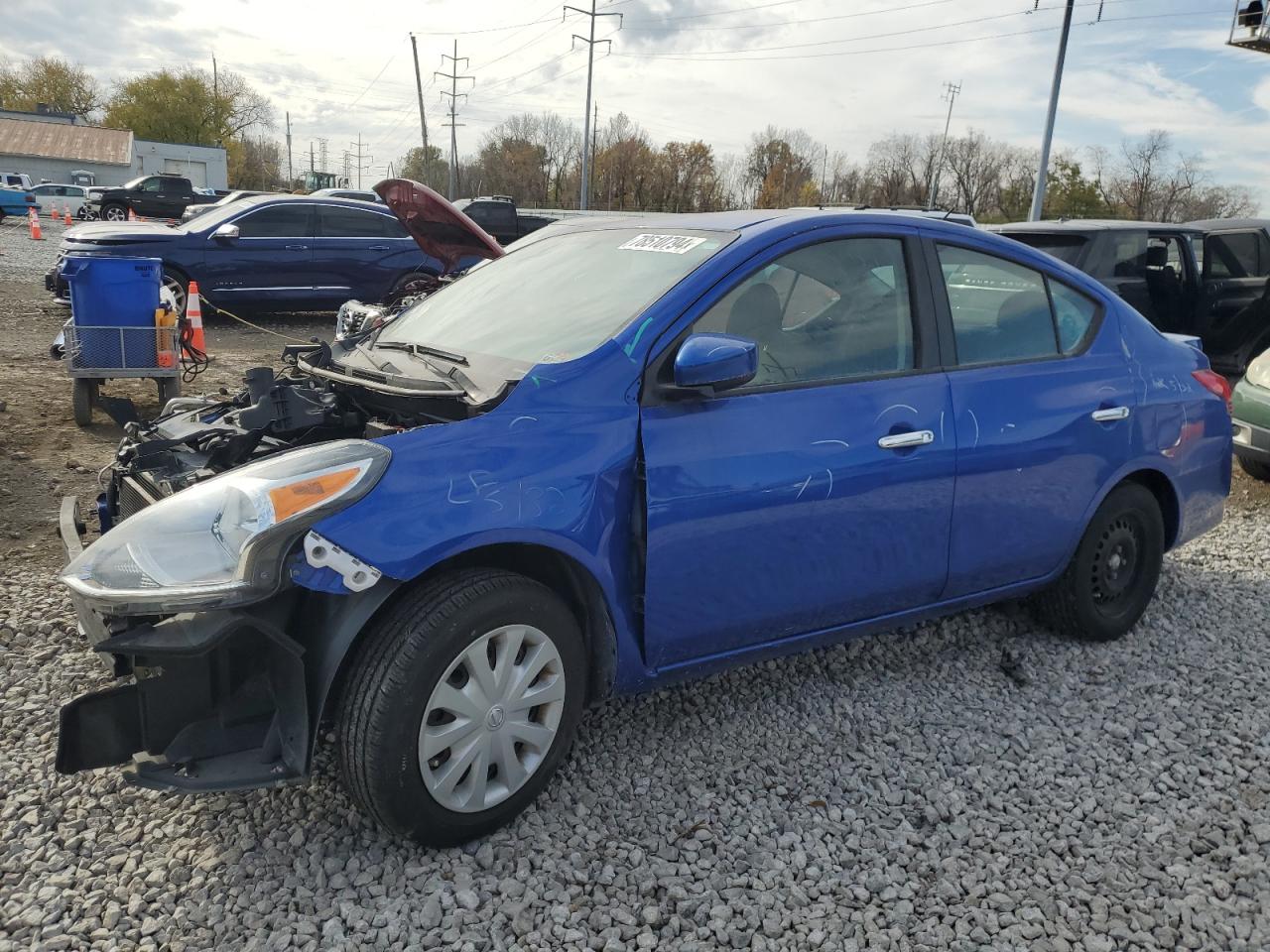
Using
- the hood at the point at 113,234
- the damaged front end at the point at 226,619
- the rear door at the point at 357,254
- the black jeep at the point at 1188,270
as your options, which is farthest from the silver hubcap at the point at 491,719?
the rear door at the point at 357,254

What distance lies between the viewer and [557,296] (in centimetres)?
330

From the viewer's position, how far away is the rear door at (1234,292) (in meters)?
9.68

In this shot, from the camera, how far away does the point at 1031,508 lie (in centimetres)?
368

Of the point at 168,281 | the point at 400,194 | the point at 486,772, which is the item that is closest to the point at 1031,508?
the point at 486,772

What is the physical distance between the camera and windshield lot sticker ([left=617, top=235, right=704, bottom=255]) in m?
3.21

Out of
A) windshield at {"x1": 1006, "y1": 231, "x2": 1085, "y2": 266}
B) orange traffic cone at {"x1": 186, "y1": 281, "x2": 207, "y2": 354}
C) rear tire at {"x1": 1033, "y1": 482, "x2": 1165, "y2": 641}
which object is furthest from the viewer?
windshield at {"x1": 1006, "y1": 231, "x2": 1085, "y2": 266}

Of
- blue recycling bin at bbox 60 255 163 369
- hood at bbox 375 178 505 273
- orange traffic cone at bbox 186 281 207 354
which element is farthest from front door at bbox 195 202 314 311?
hood at bbox 375 178 505 273

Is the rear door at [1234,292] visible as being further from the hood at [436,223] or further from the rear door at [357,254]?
the rear door at [357,254]

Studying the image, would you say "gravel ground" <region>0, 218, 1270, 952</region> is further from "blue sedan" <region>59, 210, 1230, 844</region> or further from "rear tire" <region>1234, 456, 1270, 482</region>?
"rear tire" <region>1234, 456, 1270, 482</region>

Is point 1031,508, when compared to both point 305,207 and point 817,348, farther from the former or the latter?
point 305,207

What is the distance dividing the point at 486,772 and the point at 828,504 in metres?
1.30

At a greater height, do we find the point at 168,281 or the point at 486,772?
the point at 168,281

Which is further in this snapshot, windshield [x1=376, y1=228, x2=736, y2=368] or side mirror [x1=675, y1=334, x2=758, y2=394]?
windshield [x1=376, y1=228, x2=736, y2=368]

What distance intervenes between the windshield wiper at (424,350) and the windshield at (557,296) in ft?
0.08
